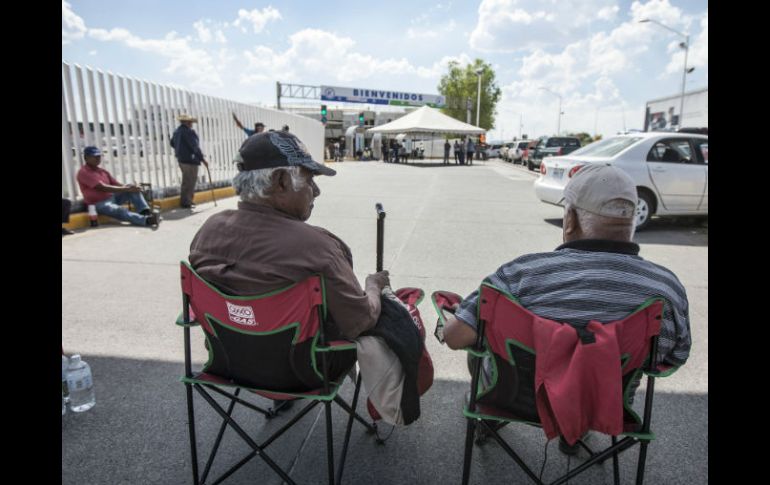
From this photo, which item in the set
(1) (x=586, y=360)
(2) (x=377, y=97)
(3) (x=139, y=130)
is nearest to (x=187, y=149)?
(3) (x=139, y=130)

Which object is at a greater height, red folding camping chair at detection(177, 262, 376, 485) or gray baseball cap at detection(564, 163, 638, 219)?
gray baseball cap at detection(564, 163, 638, 219)

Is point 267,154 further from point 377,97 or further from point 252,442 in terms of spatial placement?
point 377,97

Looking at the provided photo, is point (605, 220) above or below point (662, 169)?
below

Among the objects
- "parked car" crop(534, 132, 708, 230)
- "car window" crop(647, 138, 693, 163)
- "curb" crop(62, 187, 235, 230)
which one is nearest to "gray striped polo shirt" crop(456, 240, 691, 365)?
"curb" crop(62, 187, 235, 230)

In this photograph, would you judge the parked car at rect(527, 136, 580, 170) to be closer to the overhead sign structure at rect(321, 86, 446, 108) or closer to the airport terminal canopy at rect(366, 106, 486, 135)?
the airport terminal canopy at rect(366, 106, 486, 135)

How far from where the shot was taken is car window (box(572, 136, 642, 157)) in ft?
26.0

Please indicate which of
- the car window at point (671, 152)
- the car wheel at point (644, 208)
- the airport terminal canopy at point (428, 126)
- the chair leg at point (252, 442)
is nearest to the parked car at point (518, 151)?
the airport terminal canopy at point (428, 126)

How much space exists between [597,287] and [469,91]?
68.6 meters

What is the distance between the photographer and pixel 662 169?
7.71 m

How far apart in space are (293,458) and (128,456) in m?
0.79

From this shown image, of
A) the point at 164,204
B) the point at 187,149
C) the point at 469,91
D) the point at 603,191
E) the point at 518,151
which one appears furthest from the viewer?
the point at 469,91

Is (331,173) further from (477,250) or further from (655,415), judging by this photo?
(477,250)

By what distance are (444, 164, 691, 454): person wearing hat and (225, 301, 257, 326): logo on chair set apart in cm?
73
